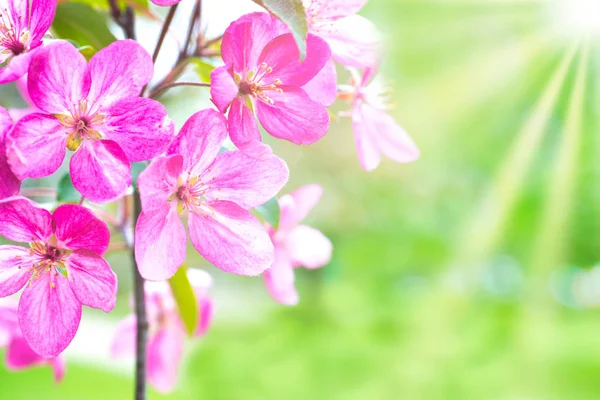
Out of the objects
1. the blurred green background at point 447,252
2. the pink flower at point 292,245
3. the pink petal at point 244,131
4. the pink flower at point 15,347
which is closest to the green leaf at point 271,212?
the pink flower at point 292,245

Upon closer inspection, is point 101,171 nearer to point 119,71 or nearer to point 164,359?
point 119,71

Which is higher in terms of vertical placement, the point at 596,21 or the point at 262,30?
the point at 596,21

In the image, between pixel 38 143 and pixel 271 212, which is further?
pixel 271 212

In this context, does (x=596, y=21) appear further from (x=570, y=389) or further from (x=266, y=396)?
(x=266, y=396)

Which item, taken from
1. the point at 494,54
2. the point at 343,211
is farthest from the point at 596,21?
the point at 343,211

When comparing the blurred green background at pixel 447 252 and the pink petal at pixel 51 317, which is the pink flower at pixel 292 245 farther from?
the blurred green background at pixel 447 252

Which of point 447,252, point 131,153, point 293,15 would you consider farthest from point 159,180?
point 447,252

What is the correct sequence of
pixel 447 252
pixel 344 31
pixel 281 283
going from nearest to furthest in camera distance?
1. pixel 344 31
2. pixel 281 283
3. pixel 447 252
